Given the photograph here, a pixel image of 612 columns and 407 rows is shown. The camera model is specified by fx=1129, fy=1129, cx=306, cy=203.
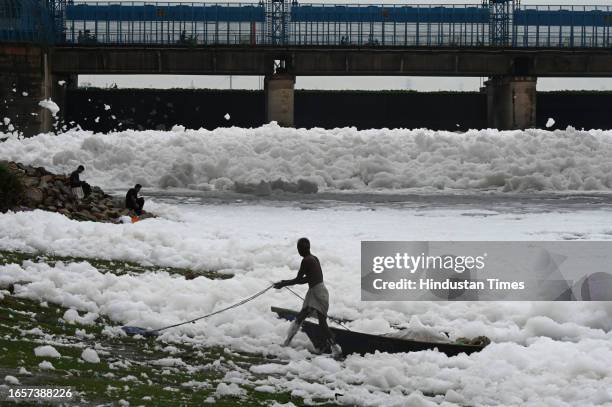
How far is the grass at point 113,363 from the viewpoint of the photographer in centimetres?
1179

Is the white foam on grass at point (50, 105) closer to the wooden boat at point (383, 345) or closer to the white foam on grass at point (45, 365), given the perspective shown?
the wooden boat at point (383, 345)

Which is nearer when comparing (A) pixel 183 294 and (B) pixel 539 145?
(A) pixel 183 294

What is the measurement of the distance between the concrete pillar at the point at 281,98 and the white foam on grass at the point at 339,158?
19.2ft

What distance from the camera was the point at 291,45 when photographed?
58125 millimetres

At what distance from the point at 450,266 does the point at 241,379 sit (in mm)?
9631

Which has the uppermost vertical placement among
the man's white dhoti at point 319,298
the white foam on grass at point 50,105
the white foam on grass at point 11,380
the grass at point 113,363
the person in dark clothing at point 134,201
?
the white foam on grass at point 50,105

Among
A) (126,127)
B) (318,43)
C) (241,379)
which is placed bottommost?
(241,379)

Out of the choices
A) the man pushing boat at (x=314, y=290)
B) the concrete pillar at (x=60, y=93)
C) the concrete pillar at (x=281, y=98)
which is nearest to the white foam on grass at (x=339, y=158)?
the concrete pillar at (x=281, y=98)

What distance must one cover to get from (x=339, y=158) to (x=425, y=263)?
1015 inches

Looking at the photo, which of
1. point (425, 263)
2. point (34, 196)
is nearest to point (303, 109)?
point (34, 196)

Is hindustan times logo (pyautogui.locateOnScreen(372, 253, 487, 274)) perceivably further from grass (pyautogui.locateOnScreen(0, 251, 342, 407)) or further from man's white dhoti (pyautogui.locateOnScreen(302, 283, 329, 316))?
grass (pyautogui.locateOnScreen(0, 251, 342, 407))

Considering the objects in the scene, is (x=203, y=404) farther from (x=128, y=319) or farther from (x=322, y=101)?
(x=322, y=101)

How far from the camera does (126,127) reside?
62.5 meters

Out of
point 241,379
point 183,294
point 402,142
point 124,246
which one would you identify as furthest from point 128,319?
point 402,142
